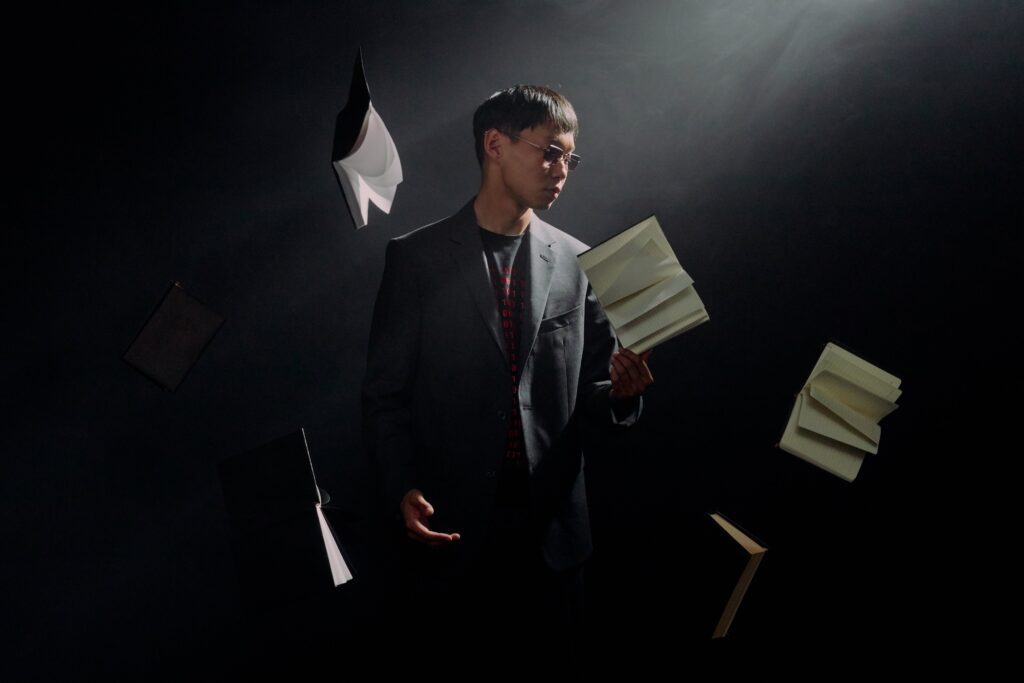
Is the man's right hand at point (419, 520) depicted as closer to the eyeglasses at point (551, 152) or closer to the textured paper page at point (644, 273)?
the textured paper page at point (644, 273)

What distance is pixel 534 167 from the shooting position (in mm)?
1229

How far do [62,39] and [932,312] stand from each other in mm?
1683

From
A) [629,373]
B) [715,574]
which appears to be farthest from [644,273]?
[715,574]

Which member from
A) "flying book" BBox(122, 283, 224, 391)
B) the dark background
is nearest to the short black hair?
the dark background

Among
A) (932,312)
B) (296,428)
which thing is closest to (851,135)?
(932,312)

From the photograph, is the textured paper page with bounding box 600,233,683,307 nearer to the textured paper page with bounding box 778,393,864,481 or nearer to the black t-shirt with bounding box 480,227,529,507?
the black t-shirt with bounding box 480,227,529,507

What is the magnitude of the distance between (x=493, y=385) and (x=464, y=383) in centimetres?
5

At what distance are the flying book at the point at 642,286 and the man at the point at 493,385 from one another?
0.05 m

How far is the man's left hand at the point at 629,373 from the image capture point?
47.5 inches

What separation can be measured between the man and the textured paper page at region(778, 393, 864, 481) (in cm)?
34

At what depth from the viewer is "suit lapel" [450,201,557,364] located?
123 centimetres

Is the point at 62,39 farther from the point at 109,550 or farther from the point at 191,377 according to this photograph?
the point at 109,550

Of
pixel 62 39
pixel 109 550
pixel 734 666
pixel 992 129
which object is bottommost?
pixel 734 666

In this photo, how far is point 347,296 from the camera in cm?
139
